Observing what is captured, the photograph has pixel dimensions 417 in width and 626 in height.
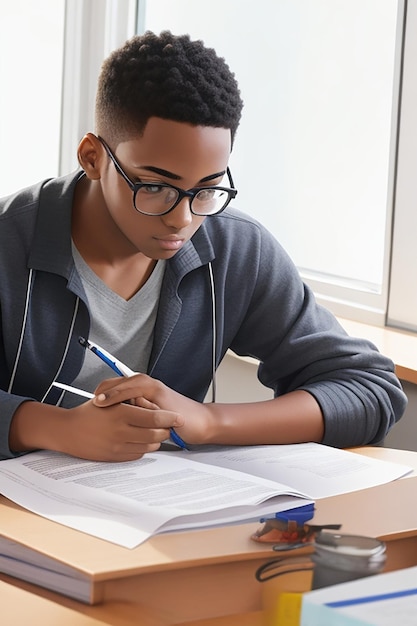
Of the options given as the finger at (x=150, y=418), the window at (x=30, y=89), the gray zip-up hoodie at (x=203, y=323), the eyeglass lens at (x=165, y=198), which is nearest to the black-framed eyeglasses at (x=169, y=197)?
the eyeglass lens at (x=165, y=198)

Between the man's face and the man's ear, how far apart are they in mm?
25

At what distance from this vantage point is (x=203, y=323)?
1.63 m

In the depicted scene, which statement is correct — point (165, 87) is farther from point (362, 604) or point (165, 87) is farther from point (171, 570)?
point (362, 604)

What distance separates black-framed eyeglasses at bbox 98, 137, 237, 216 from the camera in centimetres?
136

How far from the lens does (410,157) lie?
2188mm

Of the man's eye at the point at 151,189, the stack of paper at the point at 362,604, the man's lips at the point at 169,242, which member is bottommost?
the stack of paper at the point at 362,604

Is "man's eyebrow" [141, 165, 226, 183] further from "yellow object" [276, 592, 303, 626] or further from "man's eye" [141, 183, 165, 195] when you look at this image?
"yellow object" [276, 592, 303, 626]

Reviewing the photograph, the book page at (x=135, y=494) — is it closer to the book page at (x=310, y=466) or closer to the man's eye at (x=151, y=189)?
the book page at (x=310, y=466)

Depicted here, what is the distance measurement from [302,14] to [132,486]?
62.2 inches

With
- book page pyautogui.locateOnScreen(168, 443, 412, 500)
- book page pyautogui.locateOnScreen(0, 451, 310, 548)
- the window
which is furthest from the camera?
the window

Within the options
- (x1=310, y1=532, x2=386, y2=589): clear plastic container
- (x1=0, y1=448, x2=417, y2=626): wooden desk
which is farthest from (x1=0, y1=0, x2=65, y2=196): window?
(x1=310, y1=532, x2=386, y2=589): clear plastic container

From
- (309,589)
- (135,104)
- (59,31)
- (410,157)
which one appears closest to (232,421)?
(135,104)

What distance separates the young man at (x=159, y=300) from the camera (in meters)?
1.35

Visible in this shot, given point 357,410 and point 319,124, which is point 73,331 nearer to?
point 357,410
